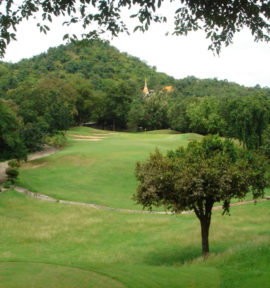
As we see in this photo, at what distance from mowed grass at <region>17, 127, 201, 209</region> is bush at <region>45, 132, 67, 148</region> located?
142 centimetres

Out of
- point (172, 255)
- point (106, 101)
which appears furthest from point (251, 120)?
point (106, 101)

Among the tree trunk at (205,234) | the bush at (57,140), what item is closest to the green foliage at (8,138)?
the bush at (57,140)

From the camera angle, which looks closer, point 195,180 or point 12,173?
point 195,180

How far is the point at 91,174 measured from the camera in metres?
40.5

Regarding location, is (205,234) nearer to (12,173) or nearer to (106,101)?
(12,173)

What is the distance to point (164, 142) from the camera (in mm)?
56906

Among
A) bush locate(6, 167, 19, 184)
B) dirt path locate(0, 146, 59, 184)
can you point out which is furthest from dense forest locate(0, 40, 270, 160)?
bush locate(6, 167, 19, 184)

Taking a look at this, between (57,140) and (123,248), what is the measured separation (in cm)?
3576

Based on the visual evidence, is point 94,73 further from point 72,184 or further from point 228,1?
point 228,1

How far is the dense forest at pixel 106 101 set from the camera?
47.6 metres

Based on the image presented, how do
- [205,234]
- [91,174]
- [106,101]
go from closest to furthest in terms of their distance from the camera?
[205,234]
[91,174]
[106,101]

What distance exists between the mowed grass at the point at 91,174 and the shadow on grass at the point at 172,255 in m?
12.5

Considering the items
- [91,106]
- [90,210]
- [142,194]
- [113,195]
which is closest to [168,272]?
[142,194]

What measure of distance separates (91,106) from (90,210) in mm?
56536
